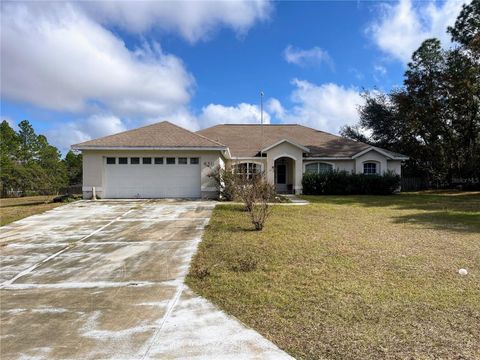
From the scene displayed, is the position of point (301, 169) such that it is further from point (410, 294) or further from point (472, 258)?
point (410, 294)

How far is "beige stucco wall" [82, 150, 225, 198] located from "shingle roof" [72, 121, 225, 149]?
0.42 meters

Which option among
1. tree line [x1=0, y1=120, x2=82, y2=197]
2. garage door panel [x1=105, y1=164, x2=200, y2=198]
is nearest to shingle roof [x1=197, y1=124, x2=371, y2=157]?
garage door panel [x1=105, y1=164, x2=200, y2=198]

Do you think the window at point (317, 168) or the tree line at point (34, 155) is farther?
the tree line at point (34, 155)

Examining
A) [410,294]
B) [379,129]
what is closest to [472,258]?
[410,294]

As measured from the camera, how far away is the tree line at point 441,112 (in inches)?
1089

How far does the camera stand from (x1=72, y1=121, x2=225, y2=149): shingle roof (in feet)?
63.8

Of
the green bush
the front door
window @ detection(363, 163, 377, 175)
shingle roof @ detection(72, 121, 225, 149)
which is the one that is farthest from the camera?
the front door

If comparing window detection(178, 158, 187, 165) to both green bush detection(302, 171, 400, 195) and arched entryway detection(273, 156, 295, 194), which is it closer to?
arched entryway detection(273, 156, 295, 194)

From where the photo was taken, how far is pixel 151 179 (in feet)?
65.0

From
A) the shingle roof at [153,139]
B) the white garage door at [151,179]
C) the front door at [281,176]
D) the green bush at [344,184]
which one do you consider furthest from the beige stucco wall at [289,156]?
the white garage door at [151,179]

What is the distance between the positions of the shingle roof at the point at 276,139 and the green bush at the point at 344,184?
6.15 ft

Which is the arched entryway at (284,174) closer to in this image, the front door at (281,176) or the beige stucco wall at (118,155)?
the front door at (281,176)

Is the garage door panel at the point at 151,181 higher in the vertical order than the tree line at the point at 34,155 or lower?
lower

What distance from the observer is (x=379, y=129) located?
37.1 metres
